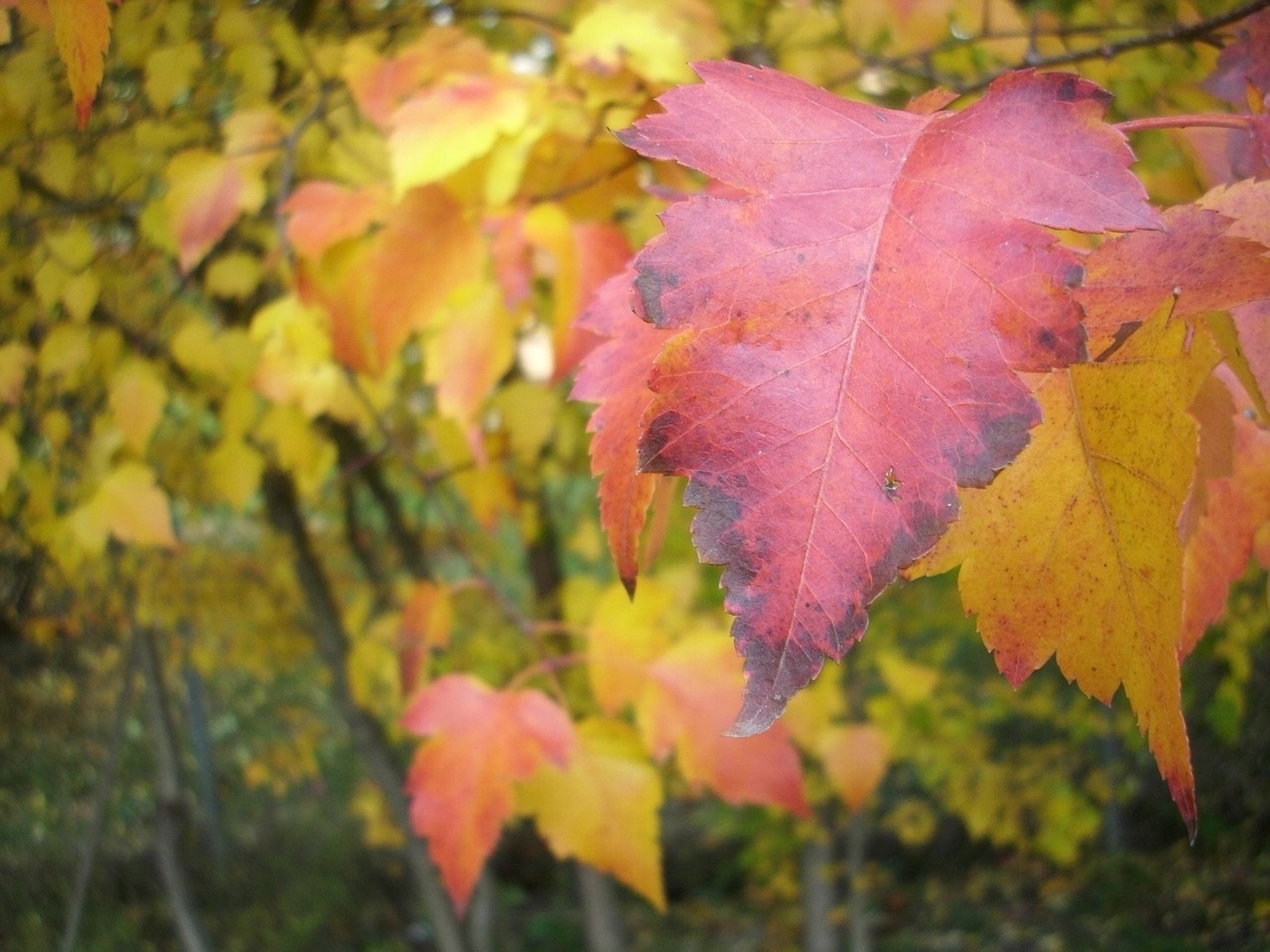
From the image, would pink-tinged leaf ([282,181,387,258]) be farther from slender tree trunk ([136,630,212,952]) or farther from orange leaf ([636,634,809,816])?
slender tree trunk ([136,630,212,952])

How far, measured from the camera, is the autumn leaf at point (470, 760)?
34.4 inches

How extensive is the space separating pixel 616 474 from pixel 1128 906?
3682 millimetres

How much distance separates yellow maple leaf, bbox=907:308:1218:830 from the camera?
14.9 inches

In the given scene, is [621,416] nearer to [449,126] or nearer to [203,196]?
[449,126]

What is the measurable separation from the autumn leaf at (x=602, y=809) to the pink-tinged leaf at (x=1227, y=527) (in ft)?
2.00

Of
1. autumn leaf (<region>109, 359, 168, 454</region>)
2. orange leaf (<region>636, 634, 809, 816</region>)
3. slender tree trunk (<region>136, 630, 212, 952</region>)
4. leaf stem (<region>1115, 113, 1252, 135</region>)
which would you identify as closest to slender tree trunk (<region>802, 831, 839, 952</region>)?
slender tree trunk (<region>136, 630, 212, 952</region>)

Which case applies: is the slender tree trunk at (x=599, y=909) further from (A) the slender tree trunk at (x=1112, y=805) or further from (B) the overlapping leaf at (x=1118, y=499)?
(A) the slender tree trunk at (x=1112, y=805)

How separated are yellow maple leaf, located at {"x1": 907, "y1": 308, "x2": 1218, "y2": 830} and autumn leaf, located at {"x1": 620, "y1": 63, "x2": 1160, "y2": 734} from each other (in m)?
0.07

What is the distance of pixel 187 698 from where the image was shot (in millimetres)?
3779

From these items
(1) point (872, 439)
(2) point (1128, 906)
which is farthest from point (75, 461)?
(2) point (1128, 906)

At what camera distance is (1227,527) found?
0.52m

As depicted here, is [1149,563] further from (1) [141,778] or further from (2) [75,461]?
(1) [141,778]

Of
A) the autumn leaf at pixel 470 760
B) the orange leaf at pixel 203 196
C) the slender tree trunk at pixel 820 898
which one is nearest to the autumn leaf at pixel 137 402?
the orange leaf at pixel 203 196

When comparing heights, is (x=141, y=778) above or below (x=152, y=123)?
below
